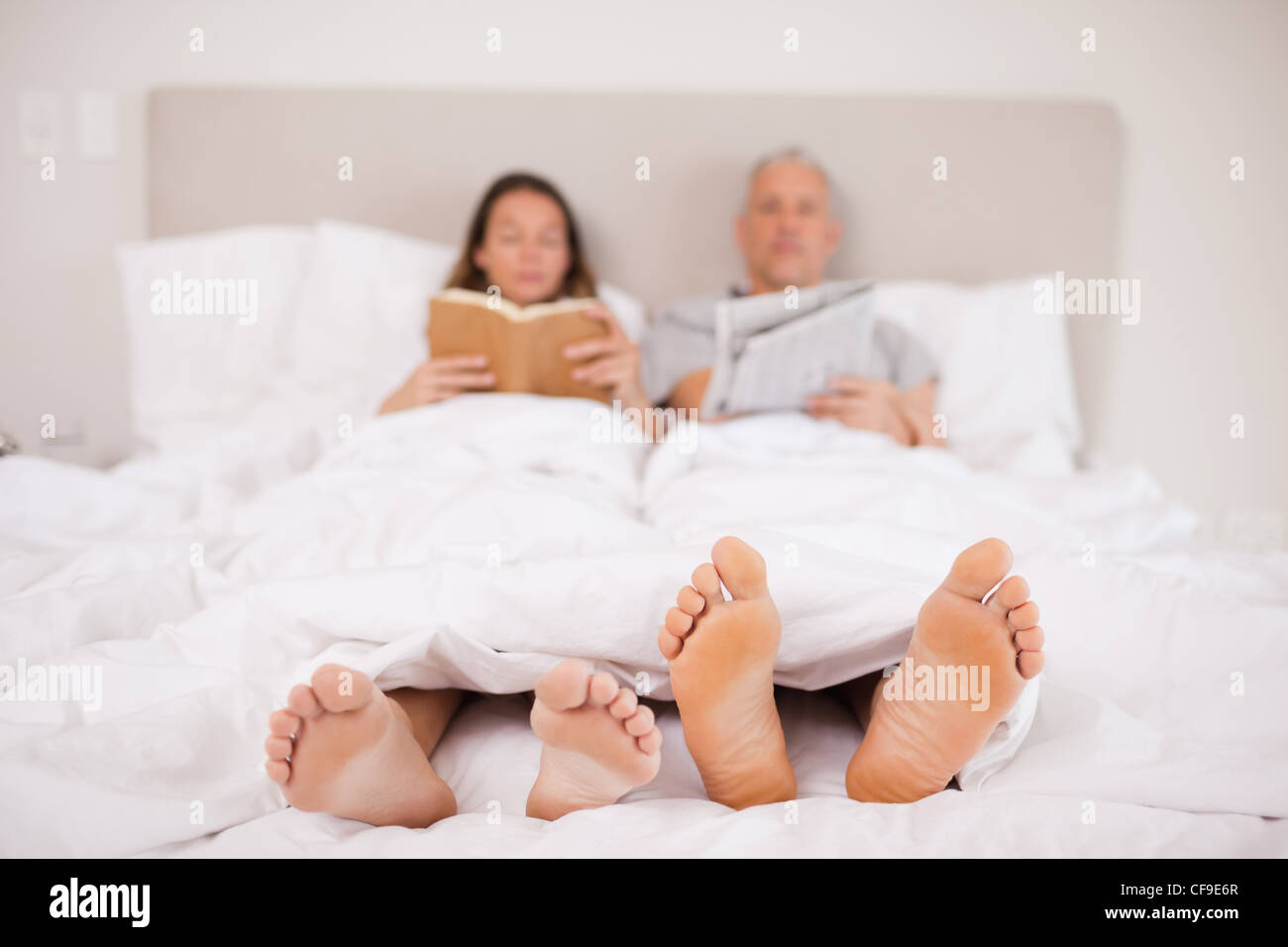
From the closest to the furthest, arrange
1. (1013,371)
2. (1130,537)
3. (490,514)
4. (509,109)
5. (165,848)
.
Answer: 1. (165,848)
2. (490,514)
3. (1130,537)
4. (1013,371)
5. (509,109)

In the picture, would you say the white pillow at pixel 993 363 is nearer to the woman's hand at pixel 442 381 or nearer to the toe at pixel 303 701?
the woman's hand at pixel 442 381

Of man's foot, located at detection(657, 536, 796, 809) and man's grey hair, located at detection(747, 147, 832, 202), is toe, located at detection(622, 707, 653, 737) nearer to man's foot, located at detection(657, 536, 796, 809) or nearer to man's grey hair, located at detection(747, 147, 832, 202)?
man's foot, located at detection(657, 536, 796, 809)

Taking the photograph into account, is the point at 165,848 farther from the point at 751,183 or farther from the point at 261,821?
the point at 751,183

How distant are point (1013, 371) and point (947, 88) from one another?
2.11 feet

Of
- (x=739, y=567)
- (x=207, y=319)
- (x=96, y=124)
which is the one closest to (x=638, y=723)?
(x=739, y=567)

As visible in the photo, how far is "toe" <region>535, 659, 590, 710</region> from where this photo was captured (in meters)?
0.53

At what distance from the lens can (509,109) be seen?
1.72 metres

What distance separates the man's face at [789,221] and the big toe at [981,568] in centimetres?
113

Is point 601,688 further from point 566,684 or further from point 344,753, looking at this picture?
point 344,753

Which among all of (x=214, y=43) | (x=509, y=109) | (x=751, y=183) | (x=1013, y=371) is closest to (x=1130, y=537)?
(x=1013, y=371)

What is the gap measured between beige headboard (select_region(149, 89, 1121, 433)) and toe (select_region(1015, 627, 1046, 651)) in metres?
1.33

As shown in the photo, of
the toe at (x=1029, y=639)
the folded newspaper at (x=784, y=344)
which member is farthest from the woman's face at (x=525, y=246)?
the toe at (x=1029, y=639)

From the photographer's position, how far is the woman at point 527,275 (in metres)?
1.40

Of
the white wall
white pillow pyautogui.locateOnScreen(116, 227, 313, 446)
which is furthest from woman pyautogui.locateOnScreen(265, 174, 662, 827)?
the white wall
